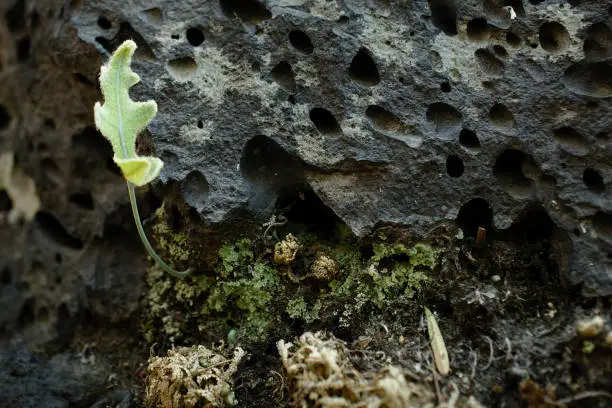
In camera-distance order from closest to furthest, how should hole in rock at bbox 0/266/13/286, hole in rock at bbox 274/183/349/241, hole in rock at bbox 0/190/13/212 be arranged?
hole in rock at bbox 274/183/349/241 → hole in rock at bbox 0/266/13/286 → hole in rock at bbox 0/190/13/212

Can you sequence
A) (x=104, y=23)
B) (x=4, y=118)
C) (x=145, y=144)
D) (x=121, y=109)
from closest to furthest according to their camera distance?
(x=121, y=109) → (x=145, y=144) → (x=104, y=23) → (x=4, y=118)

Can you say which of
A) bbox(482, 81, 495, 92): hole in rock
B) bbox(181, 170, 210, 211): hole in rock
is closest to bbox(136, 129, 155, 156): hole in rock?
bbox(181, 170, 210, 211): hole in rock

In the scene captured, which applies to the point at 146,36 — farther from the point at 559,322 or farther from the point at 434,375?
the point at 559,322

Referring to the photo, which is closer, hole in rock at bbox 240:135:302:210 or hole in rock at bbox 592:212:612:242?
hole in rock at bbox 592:212:612:242

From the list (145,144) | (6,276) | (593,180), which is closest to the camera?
(593,180)

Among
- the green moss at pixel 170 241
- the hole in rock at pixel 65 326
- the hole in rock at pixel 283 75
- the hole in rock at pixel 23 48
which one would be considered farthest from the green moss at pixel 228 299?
the hole in rock at pixel 23 48

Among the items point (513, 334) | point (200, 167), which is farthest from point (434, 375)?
point (200, 167)

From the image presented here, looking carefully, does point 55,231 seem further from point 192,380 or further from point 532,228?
point 532,228

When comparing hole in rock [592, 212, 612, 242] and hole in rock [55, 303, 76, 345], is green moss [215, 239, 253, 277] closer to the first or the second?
hole in rock [55, 303, 76, 345]

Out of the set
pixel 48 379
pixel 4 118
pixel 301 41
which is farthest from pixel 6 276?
pixel 301 41
